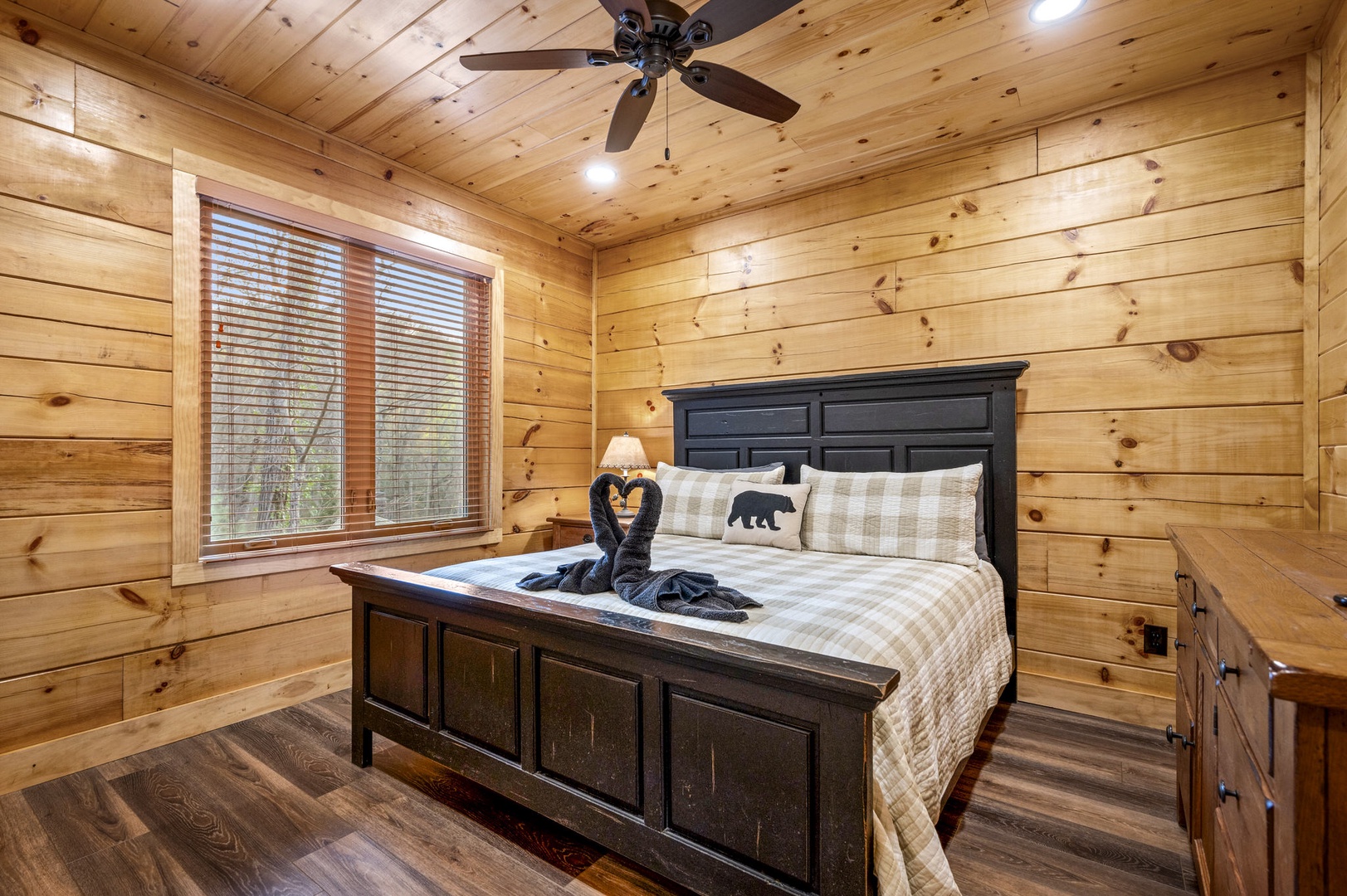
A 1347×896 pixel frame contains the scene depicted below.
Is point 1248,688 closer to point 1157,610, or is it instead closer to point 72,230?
point 1157,610

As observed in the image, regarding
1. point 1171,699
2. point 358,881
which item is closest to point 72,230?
point 358,881

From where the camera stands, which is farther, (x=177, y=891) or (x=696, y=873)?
(x=177, y=891)

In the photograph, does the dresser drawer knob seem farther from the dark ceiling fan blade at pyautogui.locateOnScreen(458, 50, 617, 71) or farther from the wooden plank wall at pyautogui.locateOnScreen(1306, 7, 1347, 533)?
the dark ceiling fan blade at pyautogui.locateOnScreen(458, 50, 617, 71)

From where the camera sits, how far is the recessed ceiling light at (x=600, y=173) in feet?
10.4

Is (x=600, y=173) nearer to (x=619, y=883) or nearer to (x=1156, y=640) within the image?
(x=619, y=883)

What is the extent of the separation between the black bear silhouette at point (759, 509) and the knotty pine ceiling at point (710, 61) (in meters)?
1.64

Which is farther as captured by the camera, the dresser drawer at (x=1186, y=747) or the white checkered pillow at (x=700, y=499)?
the white checkered pillow at (x=700, y=499)

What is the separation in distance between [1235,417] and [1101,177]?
1096mm

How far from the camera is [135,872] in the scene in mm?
1602

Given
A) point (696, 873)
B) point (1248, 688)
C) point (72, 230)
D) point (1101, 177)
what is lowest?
point (696, 873)

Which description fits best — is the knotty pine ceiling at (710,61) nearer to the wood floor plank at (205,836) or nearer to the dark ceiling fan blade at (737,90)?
the dark ceiling fan blade at (737,90)

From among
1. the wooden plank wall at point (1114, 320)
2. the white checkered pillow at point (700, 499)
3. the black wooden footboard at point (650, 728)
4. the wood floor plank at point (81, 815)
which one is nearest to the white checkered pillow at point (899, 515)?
the white checkered pillow at point (700, 499)

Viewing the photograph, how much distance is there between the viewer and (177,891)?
1529 mm

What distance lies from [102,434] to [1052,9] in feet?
11.6
